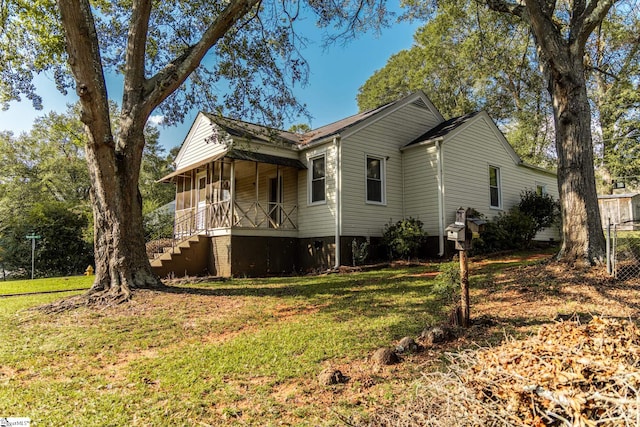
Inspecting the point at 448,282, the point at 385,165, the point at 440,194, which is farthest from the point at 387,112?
the point at 448,282

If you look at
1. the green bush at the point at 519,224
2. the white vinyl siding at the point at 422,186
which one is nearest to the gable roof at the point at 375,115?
the white vinyl siding at the point at 422,186

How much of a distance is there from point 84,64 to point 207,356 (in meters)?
6.09

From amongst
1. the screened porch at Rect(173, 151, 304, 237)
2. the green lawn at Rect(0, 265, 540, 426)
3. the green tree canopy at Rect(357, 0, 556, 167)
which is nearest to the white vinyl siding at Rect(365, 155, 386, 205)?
the screened porch at Rect(173, 151, 304, 237)

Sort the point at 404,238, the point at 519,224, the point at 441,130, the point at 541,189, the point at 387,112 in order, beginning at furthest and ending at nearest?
the point at 541,189, the point at 441,130, the point at 519,224, the point at 387,112, the point at 404,238

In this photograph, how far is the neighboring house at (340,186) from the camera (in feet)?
39.0

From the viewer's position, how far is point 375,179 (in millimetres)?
12961

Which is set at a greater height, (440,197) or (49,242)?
(440,197)

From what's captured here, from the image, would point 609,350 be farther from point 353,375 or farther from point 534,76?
point 534,76

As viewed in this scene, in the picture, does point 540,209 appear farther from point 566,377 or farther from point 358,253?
point 566,377

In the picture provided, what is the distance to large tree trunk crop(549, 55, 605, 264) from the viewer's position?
23.1 ft

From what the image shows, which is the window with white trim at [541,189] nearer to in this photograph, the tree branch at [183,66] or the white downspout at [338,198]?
the white downspout at [338,198]

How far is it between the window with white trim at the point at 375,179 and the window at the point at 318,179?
4.97ft

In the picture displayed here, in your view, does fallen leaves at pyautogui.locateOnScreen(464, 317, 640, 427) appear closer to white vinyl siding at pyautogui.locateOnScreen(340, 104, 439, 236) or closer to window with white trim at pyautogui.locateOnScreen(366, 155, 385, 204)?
white vinyl siding at pyautogui.locateOnScreen(340, 104, 439, 236)

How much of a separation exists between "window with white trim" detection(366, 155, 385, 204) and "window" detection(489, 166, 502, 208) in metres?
4.88
